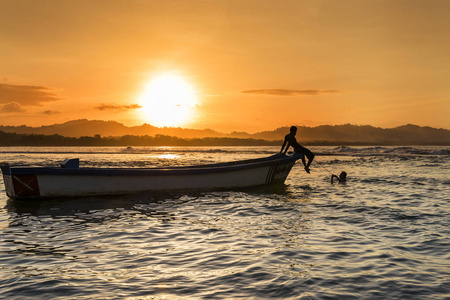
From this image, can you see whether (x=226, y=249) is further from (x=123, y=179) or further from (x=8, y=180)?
(x=8, y=180)

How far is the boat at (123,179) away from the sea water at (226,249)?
0.72 meters

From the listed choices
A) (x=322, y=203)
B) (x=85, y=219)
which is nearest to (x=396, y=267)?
(x=322, y=203)

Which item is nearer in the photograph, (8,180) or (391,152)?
(8,180)

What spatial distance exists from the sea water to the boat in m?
0.72

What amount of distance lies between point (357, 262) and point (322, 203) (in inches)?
293

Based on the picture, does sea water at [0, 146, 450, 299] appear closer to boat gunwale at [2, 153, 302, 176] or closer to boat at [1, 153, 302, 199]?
boat at [1, 153, 302, 199]

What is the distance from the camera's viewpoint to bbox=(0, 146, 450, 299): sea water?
568 cm

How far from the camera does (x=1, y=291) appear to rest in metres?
5.56

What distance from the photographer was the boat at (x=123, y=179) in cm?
1458

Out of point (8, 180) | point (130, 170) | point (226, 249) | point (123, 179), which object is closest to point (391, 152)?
point (130, 170)

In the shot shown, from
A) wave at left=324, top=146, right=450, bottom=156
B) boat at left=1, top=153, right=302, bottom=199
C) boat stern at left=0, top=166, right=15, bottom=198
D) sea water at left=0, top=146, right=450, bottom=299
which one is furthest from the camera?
wave at left=324, top=146, right=450, bottom=156

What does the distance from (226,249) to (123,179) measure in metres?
9.15

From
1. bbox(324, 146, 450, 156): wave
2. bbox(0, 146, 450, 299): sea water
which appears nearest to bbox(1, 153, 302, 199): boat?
bbox(0, 146, 450, 299): sea water

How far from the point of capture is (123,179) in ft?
52.2
